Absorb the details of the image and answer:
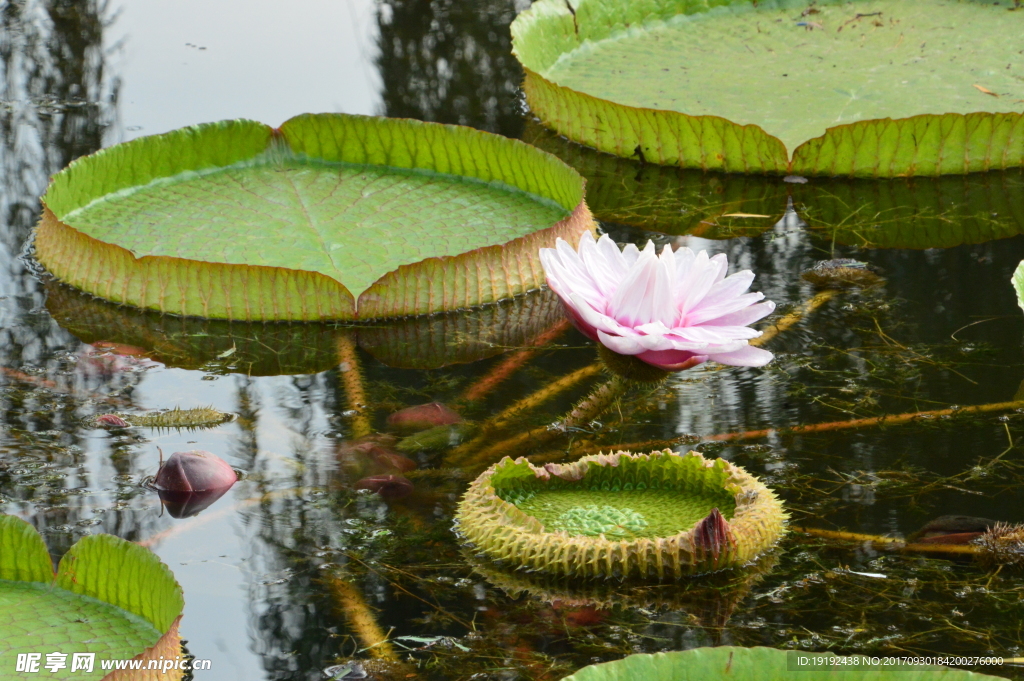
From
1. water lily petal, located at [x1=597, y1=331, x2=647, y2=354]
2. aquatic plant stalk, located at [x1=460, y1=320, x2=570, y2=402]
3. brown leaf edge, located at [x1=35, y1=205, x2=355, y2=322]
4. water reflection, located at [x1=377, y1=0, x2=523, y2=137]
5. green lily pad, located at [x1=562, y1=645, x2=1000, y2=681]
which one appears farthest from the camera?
water reflection, located at [x1=377, y1=0, x2=523, y2=137]

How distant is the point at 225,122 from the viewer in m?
3.62

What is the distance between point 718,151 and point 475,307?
4.18 feet

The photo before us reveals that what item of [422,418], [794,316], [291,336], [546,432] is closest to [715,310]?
[546,432]

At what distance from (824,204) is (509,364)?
1.47 meters

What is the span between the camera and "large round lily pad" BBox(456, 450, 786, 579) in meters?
1.88

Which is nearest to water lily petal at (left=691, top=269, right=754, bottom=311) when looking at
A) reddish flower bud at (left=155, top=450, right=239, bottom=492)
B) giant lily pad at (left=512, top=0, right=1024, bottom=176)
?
reddish flower bud at (left=155, top=450, right=239, bottom=492)

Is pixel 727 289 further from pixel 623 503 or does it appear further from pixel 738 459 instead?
pixel 738 459

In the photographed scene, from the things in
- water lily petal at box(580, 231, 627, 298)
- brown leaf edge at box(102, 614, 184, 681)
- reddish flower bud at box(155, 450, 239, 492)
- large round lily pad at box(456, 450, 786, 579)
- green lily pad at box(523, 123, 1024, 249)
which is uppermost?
green lily pad at box(523, 123, 1024, 249)

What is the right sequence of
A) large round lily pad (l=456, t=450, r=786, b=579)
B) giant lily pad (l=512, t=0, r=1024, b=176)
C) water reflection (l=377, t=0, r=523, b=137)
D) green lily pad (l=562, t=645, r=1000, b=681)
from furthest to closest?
water reflection (l=377, t=0, r=523, b=137), giant lily pad (l=512, t=0, r=1024, b=176), large round lily pad (l=456, t=450, r=786, b=579), green lily pad (l=562, t=645, r=1000, b=681)

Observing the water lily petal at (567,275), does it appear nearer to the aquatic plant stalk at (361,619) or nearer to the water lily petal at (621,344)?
the water lily petal at (621,344)

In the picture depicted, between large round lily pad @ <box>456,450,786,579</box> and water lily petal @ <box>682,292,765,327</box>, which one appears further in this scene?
large round lily pad @ <box>456,450,786,579</box>

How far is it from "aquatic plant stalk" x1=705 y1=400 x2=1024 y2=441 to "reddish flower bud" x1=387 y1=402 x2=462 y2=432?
22.0 inches

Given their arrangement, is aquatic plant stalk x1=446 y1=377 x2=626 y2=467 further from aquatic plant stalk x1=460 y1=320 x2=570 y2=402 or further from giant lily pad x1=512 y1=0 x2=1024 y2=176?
giant lily pad x1=512 y1=0 x2=1024 y2=176

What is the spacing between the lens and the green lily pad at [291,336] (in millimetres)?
2812
